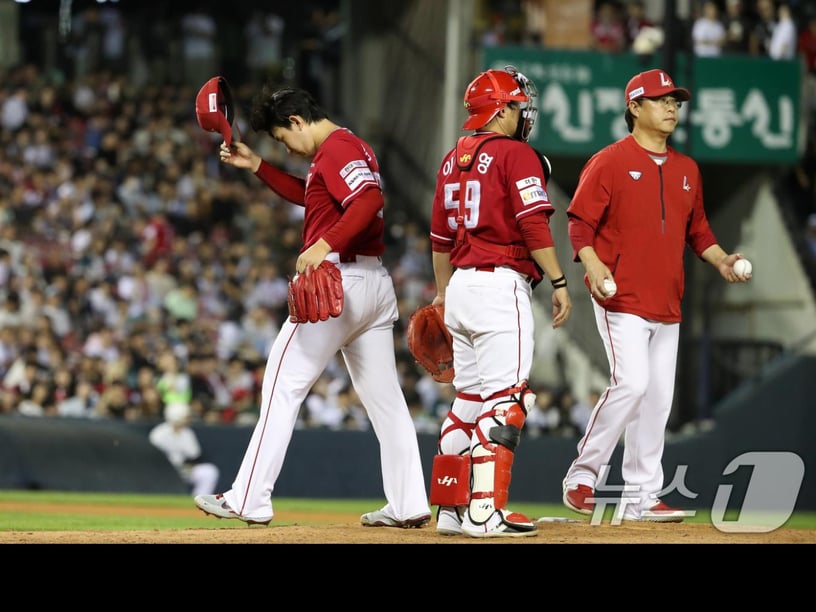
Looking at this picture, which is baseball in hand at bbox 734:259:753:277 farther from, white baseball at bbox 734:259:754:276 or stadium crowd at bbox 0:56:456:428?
stadium crowd at bbox 0:56:456:428

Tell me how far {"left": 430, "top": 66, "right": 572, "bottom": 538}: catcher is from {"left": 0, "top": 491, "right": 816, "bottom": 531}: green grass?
2063 millimetres

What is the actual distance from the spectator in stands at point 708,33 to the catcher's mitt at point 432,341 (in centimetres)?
1262

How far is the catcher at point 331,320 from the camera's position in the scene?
281 inches

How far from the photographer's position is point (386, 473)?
7.55 m

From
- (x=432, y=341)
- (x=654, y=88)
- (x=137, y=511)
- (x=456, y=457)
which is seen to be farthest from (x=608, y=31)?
(x=456, y=457)

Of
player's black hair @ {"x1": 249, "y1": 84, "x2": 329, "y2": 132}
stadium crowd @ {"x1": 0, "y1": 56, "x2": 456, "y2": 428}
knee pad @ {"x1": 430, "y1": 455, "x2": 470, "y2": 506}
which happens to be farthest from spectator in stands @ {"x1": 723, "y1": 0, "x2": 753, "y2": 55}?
knee pad @ {"x1": 430, "y1": 455, "x2": 470, "y2": 506}

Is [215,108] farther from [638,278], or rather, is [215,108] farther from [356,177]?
[638,278]

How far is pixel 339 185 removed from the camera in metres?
7.21

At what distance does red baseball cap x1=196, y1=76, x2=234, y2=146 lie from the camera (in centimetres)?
780

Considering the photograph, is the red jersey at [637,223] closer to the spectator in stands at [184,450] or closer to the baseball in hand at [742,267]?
the baseball in hand at [742,267]

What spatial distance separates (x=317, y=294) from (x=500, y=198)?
101 cm

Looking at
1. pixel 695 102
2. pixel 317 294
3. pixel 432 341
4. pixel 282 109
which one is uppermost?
pixel 695 102

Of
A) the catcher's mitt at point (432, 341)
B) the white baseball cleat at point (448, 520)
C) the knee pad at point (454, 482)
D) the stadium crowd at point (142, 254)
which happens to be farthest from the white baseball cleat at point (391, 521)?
the stadium crowd at point (142, 254)
